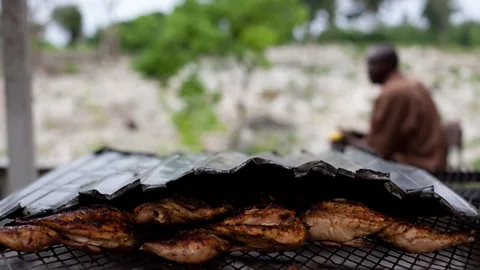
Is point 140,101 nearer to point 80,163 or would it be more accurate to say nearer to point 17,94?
point 17,94

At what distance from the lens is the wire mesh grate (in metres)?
1.29

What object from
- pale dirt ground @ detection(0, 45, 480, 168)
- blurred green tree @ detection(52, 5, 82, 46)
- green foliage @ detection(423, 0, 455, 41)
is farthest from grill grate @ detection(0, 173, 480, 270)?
green foliage @ detection(423, 0, 455, 41)

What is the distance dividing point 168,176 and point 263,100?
44.7 ft

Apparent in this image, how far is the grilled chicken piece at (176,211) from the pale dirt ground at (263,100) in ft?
29.9

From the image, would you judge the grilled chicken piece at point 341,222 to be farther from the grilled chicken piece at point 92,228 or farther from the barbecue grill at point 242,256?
the grilled chicken piece at point 92,228

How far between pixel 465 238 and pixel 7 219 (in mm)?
1600

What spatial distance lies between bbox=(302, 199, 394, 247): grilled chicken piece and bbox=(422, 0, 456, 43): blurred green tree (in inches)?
831

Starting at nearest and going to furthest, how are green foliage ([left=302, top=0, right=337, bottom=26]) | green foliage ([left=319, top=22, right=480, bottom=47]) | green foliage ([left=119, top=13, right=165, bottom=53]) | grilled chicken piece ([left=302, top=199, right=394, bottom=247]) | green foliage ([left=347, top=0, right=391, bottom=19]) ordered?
grilled chicken piece ([left=302, top=199, right=394, bottom=247]) < green foliage ([left=119, top=13, right=165, bottom=53]) < green foliage ([left=302, top=0, right=337, bottom=26]) < green foliage ([left=347, top=0, right=391, bottom=19]) < green foliage ([left=319, top=22, right=480, bottom=47])

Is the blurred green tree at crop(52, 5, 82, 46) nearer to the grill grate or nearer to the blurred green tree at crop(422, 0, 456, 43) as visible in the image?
the blurred green tree at crop(422, 0, 456, 43)

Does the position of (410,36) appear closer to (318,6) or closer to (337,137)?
(318,6)

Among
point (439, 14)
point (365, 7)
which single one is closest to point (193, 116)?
point (365, 7)

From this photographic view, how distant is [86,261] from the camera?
1.31 m

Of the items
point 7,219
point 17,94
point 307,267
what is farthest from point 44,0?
point 307,267

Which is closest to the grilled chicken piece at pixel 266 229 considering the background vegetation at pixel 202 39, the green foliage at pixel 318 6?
the background vegetation at pixel 202 39
